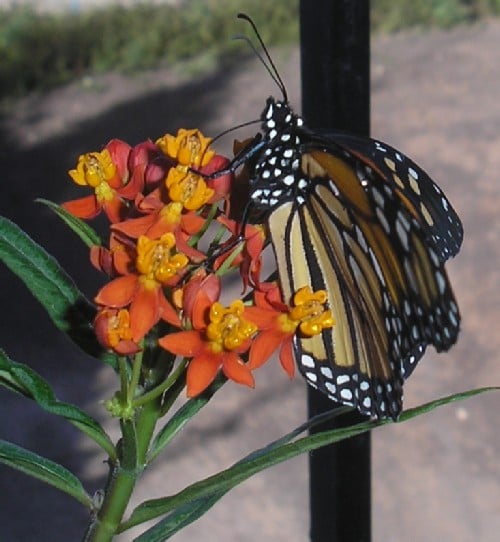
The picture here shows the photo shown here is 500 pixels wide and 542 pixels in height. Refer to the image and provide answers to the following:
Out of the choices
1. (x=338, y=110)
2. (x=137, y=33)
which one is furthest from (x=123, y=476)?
(x=137, y=33)

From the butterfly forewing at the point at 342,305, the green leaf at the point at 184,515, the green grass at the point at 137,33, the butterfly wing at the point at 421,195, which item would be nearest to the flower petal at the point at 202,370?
the green leaf at the point at 184,515

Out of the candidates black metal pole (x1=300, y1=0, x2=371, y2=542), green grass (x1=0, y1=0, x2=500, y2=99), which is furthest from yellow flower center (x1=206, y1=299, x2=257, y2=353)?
green grass (x1=0, y1=0, x2=500, y2=99)

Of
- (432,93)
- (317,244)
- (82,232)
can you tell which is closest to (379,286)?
(317,244)

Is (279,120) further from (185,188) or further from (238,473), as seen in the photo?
(238,473)

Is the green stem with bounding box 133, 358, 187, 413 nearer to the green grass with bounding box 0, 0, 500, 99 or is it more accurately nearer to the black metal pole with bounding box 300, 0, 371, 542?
the black metal pole with bounding box 300, 0, 371, 542

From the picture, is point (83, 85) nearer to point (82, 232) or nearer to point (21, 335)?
point (21, 335)

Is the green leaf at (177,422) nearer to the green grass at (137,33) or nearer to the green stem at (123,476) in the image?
the green stem at (123,476)
